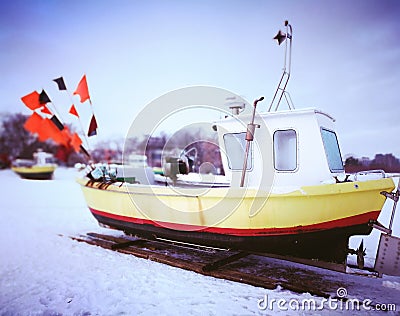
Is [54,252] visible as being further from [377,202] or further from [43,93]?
[377,202]

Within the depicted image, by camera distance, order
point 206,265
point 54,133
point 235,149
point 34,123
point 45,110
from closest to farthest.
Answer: point 206,265
point 235,149
point 34,123
point 45,110
point 54,133

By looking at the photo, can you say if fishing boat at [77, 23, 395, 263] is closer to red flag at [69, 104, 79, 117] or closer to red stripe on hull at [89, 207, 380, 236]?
red stripe on hull at [89, 207, 380, 236]

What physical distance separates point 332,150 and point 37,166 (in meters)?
5.66

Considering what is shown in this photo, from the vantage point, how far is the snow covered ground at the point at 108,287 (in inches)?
101

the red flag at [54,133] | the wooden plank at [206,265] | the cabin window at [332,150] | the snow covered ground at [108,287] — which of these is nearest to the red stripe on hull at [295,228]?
the wooden plank at [206,265]

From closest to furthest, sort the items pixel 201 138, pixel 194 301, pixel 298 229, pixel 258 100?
pixel 194 301 < pixel 298 229 < pixel 258 100 < pixel 201 138

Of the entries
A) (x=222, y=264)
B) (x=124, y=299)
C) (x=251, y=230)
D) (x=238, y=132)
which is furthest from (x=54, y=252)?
(x=238, y=132)

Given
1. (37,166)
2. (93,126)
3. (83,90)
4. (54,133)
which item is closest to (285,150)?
(93,126)

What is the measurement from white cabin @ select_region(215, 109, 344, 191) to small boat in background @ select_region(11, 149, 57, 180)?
327 centimetres

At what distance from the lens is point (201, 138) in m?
6.19

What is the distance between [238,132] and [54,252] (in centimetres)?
293

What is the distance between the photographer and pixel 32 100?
4.61 m

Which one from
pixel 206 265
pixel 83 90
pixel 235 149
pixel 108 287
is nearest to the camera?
pixel 108 287

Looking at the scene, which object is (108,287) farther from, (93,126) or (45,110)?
(45,110)
